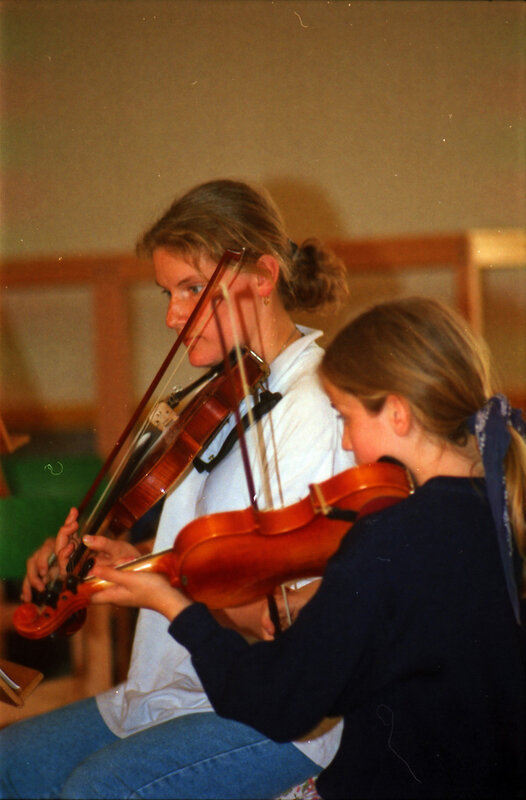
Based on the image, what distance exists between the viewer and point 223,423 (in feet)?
3.79

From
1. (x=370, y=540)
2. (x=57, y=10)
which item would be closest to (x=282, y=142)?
(x=57, y=10)

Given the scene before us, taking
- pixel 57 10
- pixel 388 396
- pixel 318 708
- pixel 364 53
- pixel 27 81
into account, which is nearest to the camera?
pixel 318 708

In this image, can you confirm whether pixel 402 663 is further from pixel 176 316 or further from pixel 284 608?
pixel 176 316

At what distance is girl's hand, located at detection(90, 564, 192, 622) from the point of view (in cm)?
90

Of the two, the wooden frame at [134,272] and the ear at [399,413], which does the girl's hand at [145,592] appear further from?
the wooden frame at [134,272]

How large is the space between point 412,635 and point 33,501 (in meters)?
0.92

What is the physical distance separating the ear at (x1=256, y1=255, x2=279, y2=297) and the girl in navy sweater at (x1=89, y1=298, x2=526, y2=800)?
256 millimetres

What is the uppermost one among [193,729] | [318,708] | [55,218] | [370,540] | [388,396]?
[55,218]

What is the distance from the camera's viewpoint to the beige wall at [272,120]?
2.05 m

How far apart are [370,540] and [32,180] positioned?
217cm

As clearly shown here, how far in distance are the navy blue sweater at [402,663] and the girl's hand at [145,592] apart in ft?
0.08

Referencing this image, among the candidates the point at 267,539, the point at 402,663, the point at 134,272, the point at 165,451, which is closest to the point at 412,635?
the point at 402,663

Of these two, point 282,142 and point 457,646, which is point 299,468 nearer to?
point 457,646

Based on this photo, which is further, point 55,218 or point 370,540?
point 55,218
